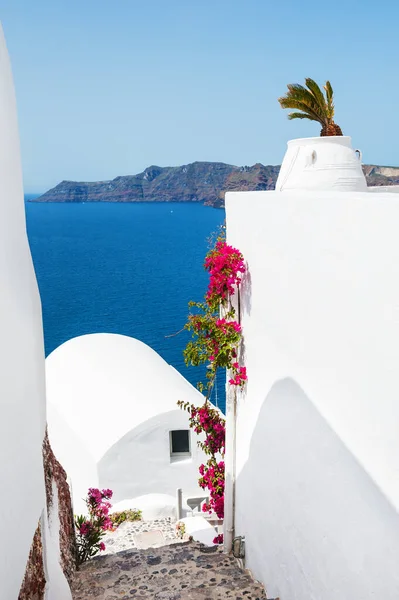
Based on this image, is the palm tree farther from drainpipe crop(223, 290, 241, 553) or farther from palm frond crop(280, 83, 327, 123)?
drainpipe crop(223, 290, 241, 553)

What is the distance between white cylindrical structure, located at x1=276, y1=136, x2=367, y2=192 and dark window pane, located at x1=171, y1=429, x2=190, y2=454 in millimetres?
7408

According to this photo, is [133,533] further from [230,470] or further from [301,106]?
[301,106]

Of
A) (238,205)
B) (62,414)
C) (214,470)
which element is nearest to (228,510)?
(214,470)

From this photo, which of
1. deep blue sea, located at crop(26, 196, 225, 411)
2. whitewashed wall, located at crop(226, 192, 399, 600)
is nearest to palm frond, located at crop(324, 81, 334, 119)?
whitewashed wall, located at crop(226, 192, 399, 600)

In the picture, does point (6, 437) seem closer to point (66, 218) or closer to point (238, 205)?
point (238, 205)

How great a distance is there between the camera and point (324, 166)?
20.5 ft

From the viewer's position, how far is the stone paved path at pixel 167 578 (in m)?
5.62

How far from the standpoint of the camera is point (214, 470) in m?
7.29

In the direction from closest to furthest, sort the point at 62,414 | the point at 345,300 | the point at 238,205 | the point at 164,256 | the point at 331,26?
the point at 345,300 → the point at 238,205 → the point at 62,414 → the point at 331,26 → the point at 164,256

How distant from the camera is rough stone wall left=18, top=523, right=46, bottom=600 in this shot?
12.2 feet

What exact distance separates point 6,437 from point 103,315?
148 feet

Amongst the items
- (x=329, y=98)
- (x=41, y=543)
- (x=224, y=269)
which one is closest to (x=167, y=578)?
(x=41, y=543)

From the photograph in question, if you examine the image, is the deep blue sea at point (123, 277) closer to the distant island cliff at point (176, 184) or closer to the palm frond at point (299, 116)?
the palm frond at point (299, 116)

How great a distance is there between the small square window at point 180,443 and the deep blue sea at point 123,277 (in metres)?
4.02
